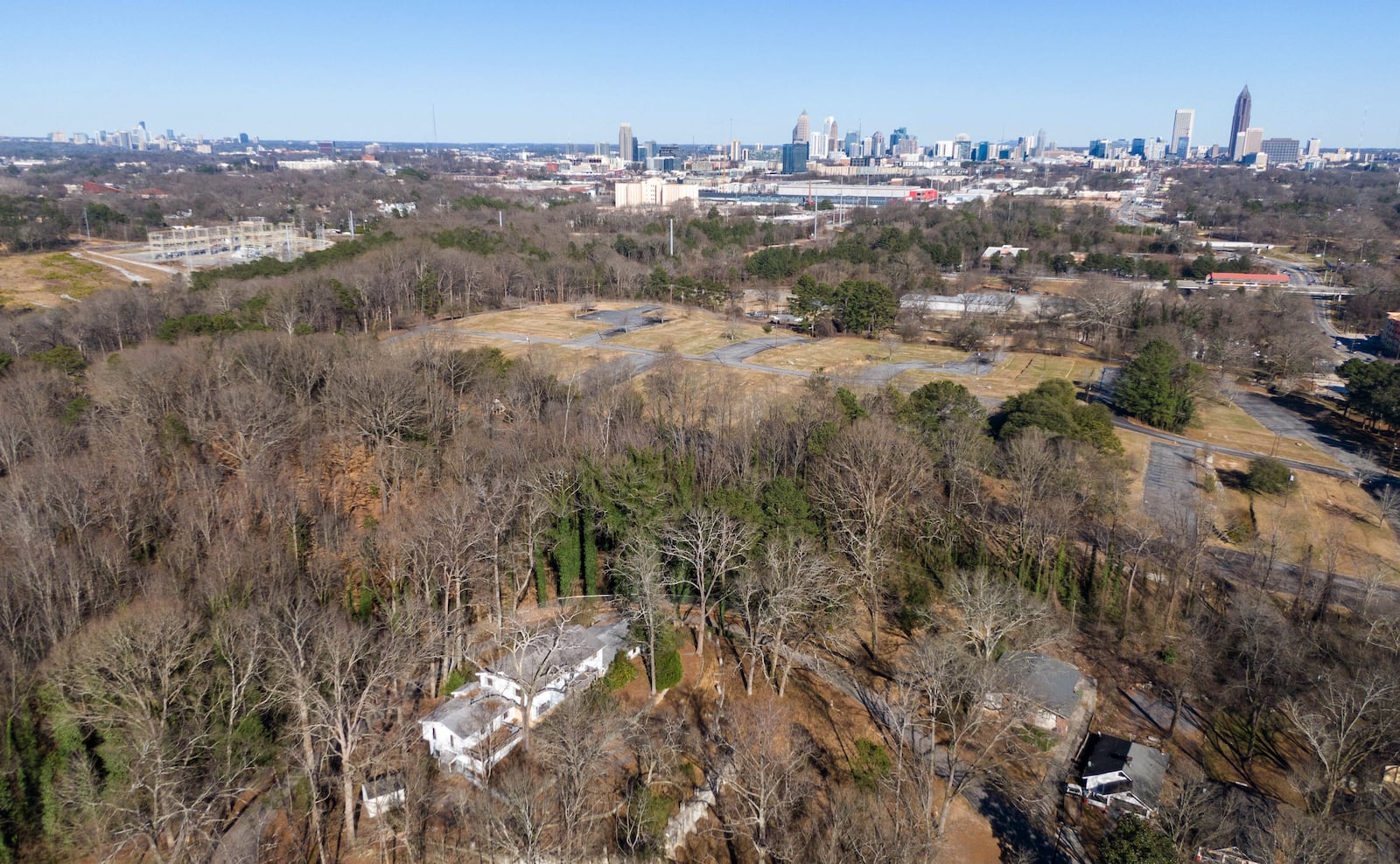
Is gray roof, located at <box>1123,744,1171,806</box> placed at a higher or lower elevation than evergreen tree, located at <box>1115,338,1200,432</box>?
lower

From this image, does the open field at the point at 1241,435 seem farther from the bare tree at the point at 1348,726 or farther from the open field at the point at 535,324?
the open field at the point at 535,324

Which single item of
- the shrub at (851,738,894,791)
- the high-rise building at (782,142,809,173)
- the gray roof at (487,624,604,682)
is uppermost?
the high-rise building at (782,142,809,173)

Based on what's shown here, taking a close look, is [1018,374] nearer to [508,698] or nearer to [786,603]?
[786,603]

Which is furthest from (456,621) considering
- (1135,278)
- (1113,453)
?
(1135,278)

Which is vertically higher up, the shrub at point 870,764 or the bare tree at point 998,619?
the bare tree at point 998,619

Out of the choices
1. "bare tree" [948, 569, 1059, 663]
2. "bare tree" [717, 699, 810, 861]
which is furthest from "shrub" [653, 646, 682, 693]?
"bare tree" [948, 569, 1059, 663]

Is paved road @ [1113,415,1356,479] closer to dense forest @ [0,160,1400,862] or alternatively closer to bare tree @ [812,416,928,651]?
dense forest @ [0,160,1400,862]

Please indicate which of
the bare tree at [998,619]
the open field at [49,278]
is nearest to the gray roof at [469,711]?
the bare tree at [998,619]

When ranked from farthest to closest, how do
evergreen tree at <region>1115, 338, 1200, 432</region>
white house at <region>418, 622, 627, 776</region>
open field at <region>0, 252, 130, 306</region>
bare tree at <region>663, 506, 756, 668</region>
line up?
open field at <region>0, 252, 130, 306</region>
evergreen tree at <region>1115, 338, 1200, 432</region>
bare tree at <region>663, 506, 756, 668</region>
white house at <region>418, 622, 627, 776</region>
